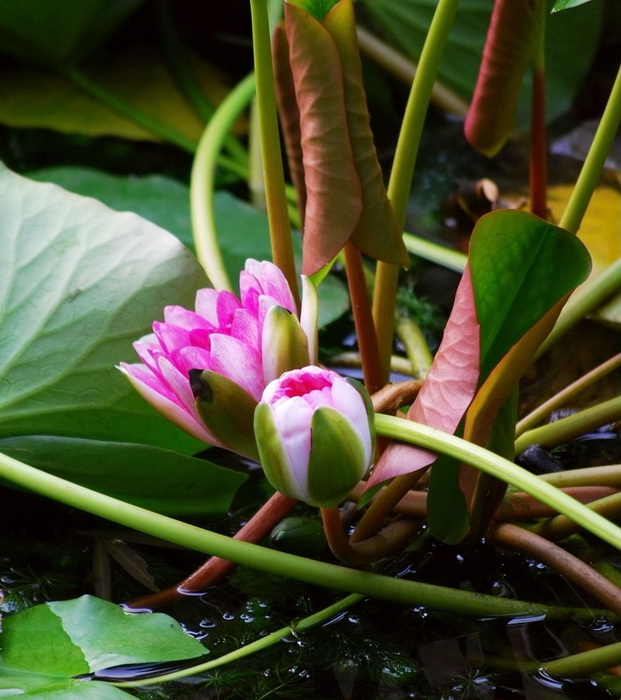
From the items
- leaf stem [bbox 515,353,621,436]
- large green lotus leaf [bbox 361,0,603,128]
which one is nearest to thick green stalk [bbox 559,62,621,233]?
leaf stem [bbox 515,353,621,436]

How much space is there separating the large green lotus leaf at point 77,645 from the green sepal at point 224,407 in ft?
0.35

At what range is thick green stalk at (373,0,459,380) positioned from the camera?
0.44 m

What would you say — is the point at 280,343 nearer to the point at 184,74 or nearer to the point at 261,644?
the point at 261,644

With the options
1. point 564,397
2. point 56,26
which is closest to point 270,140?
point 564,397

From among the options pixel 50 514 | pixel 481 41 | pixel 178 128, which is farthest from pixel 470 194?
pixel 50 514

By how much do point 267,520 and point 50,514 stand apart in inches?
6.2

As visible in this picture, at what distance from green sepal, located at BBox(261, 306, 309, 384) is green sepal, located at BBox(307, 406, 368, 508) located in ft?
0.18

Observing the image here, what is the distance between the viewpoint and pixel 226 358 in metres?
Answer: 0.38

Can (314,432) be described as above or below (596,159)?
below

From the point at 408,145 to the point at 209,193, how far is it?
239 mm

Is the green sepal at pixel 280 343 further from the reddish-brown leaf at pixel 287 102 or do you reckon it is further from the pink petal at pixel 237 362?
the reddish-brown leaf at pixel 287 102

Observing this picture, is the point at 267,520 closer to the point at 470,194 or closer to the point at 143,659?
the point at 143,659

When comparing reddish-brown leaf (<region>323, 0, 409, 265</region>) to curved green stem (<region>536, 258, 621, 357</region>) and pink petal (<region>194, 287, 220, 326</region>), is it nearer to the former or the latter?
pink petal (<region>194, 287, 220, 326</region>)

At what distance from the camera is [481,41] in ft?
3.21
